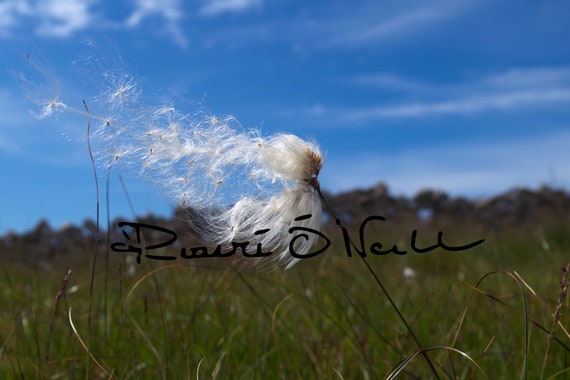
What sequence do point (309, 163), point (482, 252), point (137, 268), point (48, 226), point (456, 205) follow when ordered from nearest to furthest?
point (309, 163)
point (137, 268)
point (482, 252)
point (48, 226)
point (456, 205)

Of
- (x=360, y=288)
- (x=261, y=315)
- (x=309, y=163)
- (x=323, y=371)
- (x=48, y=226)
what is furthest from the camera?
(x=48, y=226)

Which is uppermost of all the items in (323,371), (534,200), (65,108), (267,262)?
(534,200)

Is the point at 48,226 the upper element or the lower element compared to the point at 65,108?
upper

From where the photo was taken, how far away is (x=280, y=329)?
11.0 ft

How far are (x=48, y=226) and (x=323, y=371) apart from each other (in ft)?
39.5

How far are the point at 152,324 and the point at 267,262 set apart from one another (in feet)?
8.83

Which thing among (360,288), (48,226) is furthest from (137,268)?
(48,226)

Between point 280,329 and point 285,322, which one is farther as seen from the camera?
point 280,329

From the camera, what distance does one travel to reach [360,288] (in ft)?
15.9

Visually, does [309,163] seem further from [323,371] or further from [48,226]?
[48,226]

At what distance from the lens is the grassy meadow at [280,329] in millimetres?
2434

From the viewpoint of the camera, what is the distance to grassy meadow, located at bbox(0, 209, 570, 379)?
2.43 meters

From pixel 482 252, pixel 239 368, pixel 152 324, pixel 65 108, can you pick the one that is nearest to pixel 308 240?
pixel 65 108

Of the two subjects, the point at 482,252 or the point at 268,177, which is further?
the point at 482,252
